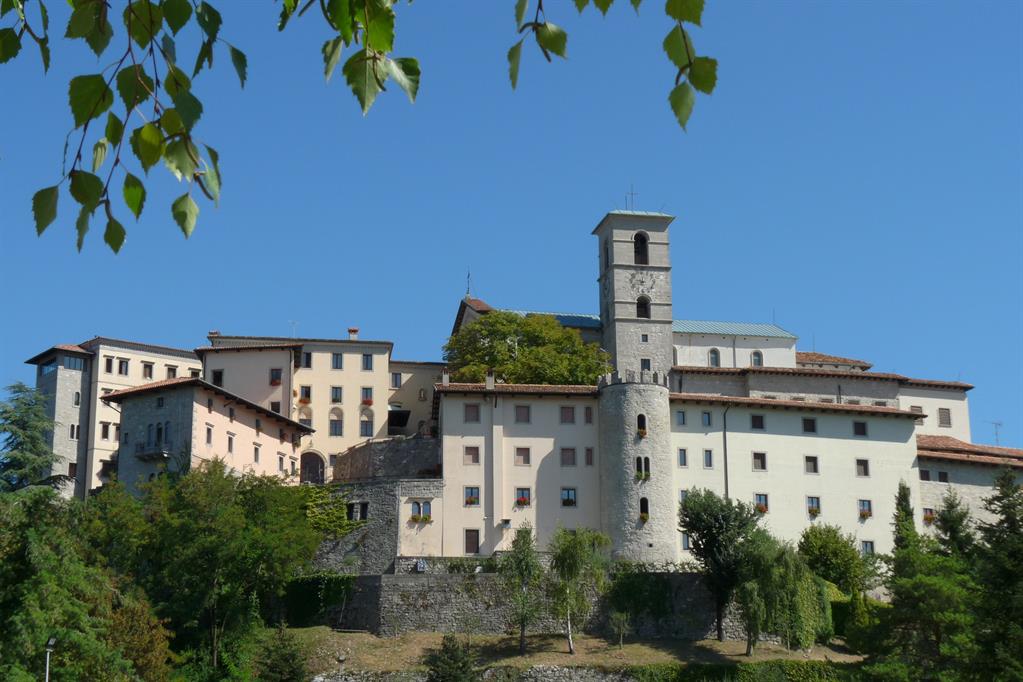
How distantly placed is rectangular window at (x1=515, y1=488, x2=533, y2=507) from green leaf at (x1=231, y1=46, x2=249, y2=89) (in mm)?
58460

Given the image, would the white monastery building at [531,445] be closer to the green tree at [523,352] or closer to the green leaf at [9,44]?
the green tree at [523,352]

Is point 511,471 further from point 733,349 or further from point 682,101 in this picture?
point 682,101

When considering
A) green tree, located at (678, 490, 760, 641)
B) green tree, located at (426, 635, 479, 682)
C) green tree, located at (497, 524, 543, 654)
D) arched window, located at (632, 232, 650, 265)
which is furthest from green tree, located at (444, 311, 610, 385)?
green tree, located at (426, 635, 479, 682)

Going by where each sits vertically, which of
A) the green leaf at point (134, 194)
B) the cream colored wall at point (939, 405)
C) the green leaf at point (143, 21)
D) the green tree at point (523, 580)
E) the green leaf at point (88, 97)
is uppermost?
the cream colored wall at point (939, 405)

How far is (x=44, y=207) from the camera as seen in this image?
5062 millimetres

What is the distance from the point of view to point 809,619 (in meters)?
54.8

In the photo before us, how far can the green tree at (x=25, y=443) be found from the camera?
232ft

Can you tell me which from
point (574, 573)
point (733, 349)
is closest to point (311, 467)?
point (574, 573)

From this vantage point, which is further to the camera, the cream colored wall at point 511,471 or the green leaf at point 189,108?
Result: the cream colored wall at point 511,471

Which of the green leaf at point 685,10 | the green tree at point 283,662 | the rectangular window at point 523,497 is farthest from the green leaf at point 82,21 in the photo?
the rectangular window at point 523,497

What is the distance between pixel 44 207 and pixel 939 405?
8035 centimetres

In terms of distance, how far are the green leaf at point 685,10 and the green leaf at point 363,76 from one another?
3.79 ft

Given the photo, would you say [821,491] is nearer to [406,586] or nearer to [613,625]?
[613,625]

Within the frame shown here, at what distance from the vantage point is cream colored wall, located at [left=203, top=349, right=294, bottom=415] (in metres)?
71.8
